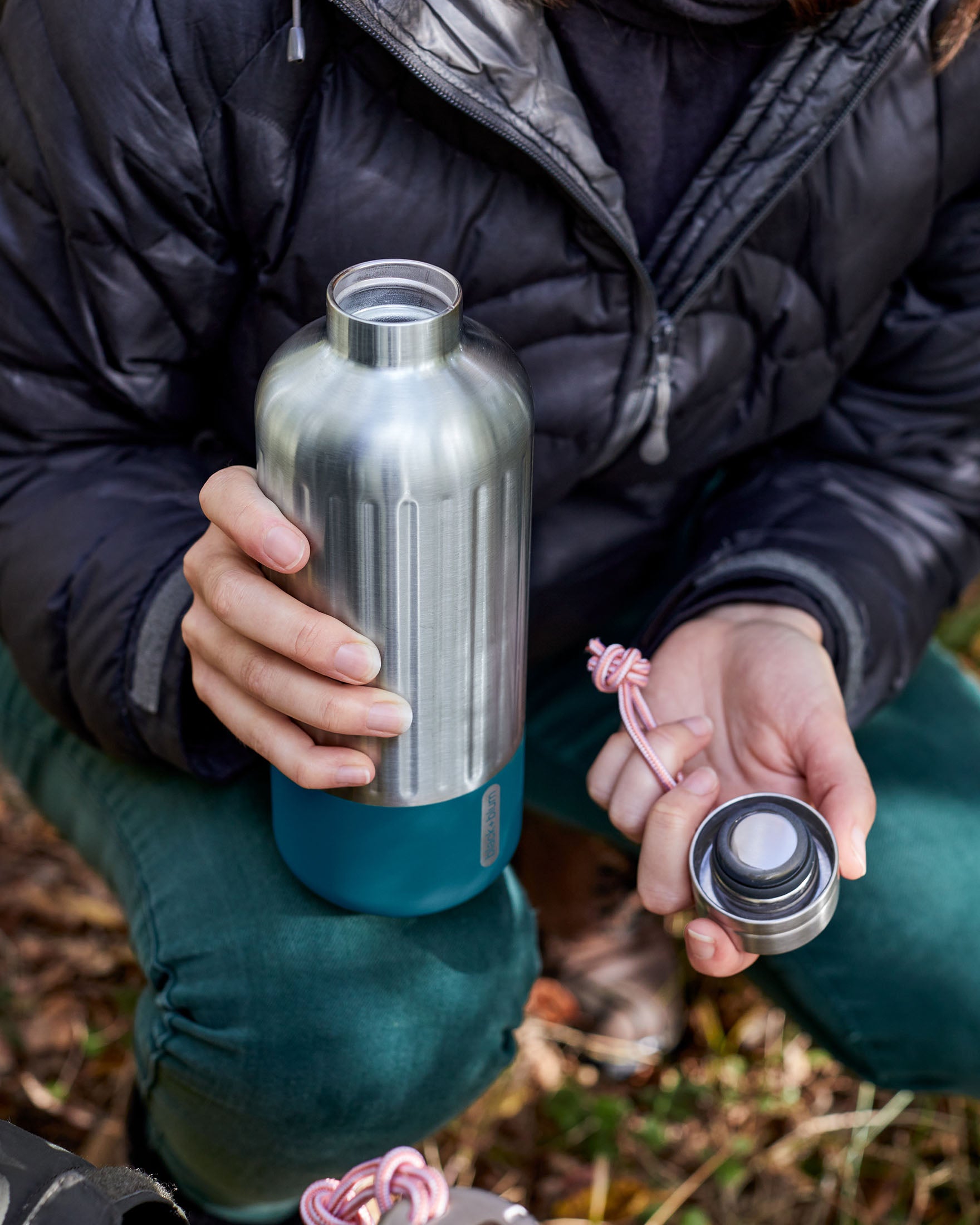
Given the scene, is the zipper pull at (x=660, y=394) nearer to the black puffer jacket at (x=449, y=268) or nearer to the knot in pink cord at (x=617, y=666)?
the black puffer jacket at (x=449, y=268)

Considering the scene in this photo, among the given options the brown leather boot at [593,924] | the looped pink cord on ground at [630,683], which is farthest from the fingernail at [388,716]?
the brown leather boot at [593,924]

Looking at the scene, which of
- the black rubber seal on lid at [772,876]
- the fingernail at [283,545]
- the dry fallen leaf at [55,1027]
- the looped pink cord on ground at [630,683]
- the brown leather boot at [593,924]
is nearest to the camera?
the fingernail at [283,545]

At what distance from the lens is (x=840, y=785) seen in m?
1.00

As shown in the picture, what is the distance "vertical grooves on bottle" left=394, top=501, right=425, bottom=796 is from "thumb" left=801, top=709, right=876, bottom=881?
1.08 ft

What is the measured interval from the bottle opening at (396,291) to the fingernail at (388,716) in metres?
0.25

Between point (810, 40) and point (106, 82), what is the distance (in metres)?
0.58

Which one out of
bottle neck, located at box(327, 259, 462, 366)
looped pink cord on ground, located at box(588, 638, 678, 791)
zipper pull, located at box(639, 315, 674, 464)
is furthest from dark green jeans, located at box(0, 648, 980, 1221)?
bottle neck, located at box(327, 259, 462, 366)

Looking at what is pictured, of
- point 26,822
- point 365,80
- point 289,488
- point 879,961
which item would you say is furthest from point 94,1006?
point 365,80

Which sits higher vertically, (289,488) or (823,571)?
(289,488)

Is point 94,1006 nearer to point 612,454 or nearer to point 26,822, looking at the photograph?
point 26,822

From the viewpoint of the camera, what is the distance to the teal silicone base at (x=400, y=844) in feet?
3.09

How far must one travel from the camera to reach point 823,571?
1261 mm

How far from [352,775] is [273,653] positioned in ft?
0.34

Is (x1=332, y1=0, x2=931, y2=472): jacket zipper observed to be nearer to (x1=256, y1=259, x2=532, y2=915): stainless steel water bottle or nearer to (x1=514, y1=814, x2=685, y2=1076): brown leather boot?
(x1=256, y1=259, x2=532, y2=915): stainless steel water bottle
